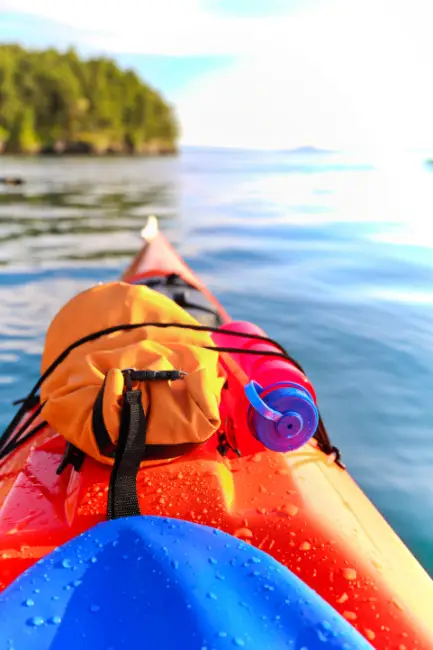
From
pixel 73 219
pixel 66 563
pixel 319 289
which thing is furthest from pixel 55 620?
pixel 73 219

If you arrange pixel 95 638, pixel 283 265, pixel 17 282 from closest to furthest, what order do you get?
pixel 95 638 < pixel 17 282 < pixel 283 265

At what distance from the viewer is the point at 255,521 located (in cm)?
180

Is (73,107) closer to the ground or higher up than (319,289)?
higher up

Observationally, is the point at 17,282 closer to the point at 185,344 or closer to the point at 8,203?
the point at 185,344

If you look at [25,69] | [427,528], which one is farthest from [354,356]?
[25,69]

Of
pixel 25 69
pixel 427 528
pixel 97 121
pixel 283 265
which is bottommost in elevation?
pixel 427 528

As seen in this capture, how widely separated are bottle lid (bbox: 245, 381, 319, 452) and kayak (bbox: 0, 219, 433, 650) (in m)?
0.13

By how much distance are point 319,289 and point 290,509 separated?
5.39 meters

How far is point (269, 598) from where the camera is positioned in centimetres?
125

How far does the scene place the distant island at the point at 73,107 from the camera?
2474 inches

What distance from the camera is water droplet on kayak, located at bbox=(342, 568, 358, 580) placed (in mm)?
1673

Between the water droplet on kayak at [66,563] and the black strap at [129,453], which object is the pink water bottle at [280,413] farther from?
the water droplet on kayak at [66,563]

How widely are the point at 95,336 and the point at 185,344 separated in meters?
0.30

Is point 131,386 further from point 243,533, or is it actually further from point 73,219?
point 73,219
